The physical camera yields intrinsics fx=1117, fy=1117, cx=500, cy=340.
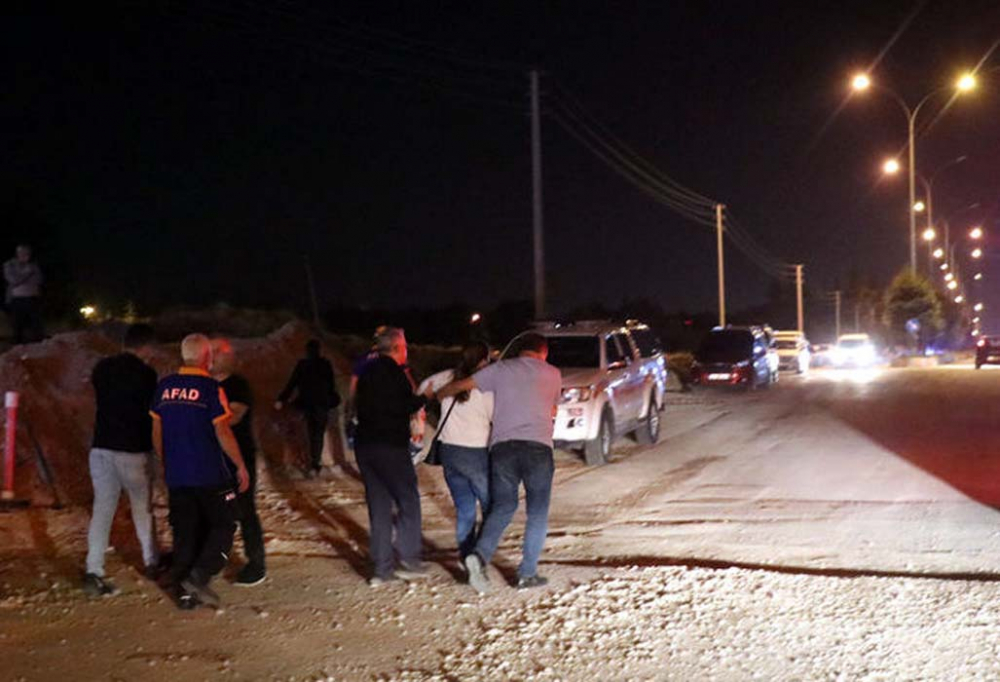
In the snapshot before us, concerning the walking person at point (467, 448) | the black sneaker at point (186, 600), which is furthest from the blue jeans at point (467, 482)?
the black sneaker at point (186, 600)

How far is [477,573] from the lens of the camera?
7.55 m

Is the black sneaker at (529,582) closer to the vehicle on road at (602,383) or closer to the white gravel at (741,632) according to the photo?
the white gravel at (741,632)

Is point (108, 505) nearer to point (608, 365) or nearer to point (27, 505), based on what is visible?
point (27, 505)

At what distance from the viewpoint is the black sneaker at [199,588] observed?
722 cm

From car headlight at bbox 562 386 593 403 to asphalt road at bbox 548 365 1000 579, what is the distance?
95 centimetres

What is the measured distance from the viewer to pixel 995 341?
141 feet

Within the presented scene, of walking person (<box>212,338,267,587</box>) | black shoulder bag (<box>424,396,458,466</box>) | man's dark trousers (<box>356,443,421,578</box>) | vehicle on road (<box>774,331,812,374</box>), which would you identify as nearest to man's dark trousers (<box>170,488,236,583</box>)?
walking person (<box>212,338,267,587</box>)

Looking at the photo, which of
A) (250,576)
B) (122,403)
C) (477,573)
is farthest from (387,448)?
(122,403)

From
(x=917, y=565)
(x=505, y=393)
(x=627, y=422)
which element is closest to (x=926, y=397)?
(x=627, y=422)

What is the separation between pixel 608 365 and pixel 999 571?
7487 millimetres

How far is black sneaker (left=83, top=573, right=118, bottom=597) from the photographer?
757 centimetres

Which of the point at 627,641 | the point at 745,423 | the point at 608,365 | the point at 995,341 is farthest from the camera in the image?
the point at 995,341

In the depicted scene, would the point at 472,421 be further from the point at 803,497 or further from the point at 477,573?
the point at 803,497

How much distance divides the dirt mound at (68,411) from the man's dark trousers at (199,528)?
4441 mm
